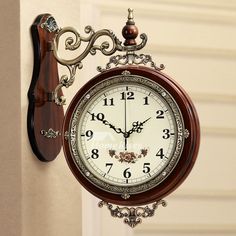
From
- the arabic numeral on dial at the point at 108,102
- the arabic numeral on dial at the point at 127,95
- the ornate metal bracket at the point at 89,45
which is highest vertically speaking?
the ornate metal bracket at the point at 89,45

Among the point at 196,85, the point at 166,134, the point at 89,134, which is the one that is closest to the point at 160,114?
the point at 166,134

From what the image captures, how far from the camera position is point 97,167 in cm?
178

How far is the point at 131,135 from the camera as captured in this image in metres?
1.76

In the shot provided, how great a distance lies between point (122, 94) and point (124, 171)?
16 cm

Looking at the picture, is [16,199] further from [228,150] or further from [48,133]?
[228,150]

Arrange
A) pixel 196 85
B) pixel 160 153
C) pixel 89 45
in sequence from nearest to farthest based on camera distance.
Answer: pixel 160 153, pixel 89 45, pixel 196 85

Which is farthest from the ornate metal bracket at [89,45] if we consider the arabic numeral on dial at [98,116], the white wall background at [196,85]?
the white wall background at [196,85]

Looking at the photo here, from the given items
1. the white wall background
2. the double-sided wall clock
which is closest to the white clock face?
the double-sided wall clock

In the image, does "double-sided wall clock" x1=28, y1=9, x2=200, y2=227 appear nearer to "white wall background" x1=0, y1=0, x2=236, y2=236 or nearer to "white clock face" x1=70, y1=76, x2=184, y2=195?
"white clock face" x1=70, y1=76, x2=184, y2=195

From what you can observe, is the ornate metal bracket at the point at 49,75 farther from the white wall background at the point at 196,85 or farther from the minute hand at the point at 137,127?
the white wall background at the point at 196,85

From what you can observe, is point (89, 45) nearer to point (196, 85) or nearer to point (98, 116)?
point (98, 116)

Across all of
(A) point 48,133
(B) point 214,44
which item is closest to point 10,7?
(A) point 48,133

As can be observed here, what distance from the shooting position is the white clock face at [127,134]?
5.73ft

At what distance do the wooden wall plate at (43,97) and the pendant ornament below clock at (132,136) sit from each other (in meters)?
0.14
